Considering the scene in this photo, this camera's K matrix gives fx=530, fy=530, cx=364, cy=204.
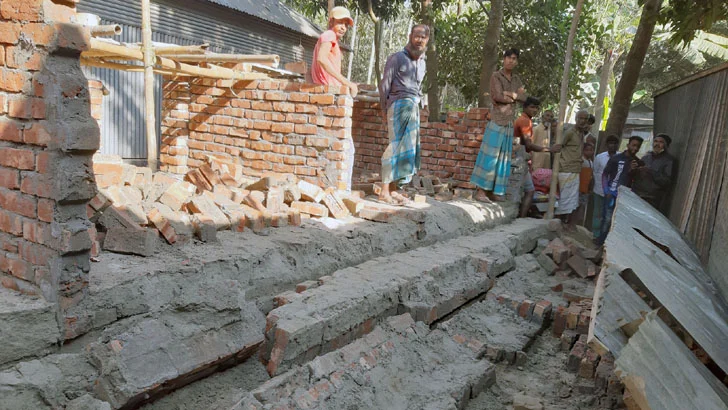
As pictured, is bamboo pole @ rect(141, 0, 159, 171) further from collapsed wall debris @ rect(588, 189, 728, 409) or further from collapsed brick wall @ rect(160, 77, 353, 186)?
collapsed wall debris @ rect(588, 189, 728, 409)

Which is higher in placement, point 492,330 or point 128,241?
point 128,241

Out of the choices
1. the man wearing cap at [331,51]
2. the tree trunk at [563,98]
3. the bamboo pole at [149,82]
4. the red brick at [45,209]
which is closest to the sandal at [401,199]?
the man wearing cap at [331,51]

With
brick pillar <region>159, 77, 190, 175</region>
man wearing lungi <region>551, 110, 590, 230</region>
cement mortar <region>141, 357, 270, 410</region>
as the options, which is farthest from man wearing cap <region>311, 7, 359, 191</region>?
man wearing lungi <region>551, 110, 590, 230</region>

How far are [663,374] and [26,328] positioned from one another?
2.67m

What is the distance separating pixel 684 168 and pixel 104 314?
5.59m

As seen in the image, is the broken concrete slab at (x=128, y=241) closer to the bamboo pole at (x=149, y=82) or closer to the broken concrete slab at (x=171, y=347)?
the broken concrete slab at (x=171, y=347)

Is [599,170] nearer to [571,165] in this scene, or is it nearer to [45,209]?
[571,165]

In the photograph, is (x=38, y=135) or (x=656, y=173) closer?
(x=38, y=135)

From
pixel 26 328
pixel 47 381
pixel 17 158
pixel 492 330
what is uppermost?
pixel 17 158

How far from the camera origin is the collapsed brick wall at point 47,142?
7.68 ft

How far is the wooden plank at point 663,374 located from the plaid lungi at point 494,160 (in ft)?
14.5

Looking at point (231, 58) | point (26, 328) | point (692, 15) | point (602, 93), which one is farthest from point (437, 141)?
point (602, 93)

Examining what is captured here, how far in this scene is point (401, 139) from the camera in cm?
573

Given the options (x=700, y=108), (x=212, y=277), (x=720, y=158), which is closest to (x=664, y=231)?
(x=720, y=158)
